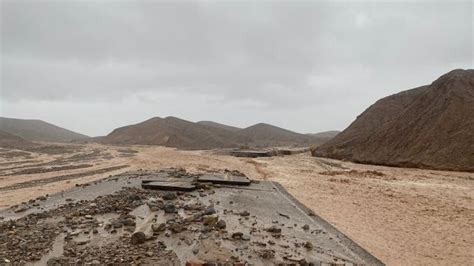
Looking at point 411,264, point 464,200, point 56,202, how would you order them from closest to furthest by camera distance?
point 411,264 < point 56,202 < point 464,200

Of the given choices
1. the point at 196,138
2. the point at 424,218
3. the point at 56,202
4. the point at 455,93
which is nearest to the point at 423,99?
the point at 455,93

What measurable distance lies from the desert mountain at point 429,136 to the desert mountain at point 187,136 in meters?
37.9

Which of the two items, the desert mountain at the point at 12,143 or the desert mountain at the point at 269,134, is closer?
the desert mountain at the point at 12,143

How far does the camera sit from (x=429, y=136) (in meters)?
32.3

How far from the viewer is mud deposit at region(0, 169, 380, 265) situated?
8328 mm

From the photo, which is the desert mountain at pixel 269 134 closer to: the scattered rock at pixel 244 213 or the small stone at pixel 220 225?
the scattered rock at pixel 244 213

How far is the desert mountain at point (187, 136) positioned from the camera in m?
80.8

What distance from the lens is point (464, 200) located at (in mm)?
15258

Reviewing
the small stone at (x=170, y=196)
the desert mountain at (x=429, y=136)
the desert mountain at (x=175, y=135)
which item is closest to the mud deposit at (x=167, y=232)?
the small stone at (x=170, y=196)

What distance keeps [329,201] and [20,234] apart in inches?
421

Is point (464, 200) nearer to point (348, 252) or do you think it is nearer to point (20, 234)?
point (348, 252)

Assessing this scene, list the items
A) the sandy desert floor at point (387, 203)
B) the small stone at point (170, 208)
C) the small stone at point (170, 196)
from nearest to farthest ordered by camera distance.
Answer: the sandy desert floor at point (387, 203) → the small stone at point (170, 208) → the small stone at point (170, 196)

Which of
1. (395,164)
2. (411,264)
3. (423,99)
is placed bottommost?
(411,264)

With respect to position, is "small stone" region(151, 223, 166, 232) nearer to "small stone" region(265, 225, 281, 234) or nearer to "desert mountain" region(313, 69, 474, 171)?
"small stone" region(265, 225, 281, 234)
